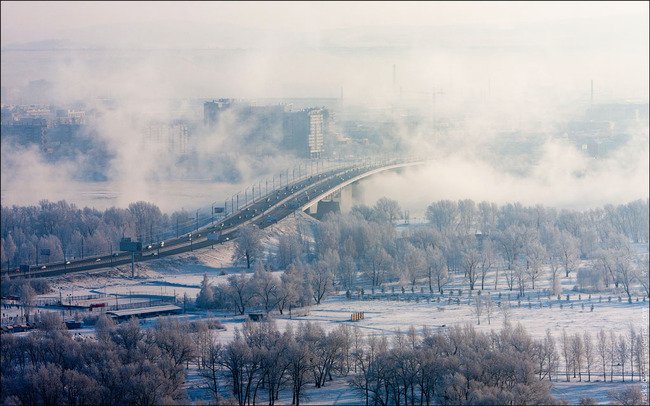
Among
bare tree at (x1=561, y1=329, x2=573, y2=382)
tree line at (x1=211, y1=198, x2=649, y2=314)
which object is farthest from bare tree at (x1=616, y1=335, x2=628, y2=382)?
tree line at (x1=211, y1=198, x2=649, y2=314)

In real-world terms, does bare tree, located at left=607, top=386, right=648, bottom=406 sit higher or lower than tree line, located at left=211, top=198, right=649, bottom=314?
lower

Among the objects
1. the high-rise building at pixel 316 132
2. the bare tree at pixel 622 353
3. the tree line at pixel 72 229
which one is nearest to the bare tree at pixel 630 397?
the bare tree at pixel 622 353

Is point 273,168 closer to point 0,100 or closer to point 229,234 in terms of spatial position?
point 0,100

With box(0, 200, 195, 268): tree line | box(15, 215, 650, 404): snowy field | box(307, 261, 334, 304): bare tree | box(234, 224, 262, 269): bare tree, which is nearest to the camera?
box(15, 215, 650, 404): snowy field

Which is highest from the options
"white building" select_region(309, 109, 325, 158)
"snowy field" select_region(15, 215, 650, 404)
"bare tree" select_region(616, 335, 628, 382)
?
"white building" select_region(309, 109, 325, 158)

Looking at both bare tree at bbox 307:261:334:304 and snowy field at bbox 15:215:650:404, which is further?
bare tree at bbox 307:261:334:304

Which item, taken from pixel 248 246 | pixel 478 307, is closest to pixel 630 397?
pixel 478 307

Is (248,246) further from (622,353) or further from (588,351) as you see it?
(622,353)

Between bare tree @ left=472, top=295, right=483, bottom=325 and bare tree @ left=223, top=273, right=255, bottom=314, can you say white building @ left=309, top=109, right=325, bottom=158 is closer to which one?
bare tree @ left=223, top=273, right=255, bottom=314
